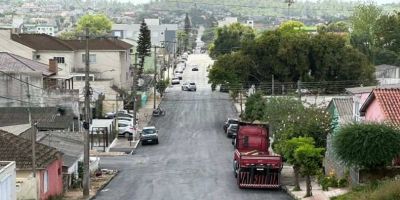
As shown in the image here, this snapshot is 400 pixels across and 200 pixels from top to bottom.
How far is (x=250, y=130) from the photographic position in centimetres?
4741

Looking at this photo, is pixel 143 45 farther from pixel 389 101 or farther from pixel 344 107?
pixel 389 101

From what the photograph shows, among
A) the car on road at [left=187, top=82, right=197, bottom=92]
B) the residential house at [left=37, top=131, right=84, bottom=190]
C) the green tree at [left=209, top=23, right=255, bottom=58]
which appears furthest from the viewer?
the green tree at [left=209, top=23, right=255, bottom=58]

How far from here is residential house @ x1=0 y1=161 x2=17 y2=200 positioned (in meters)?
27.2

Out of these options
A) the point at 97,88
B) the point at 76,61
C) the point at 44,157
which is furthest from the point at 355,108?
the point at 76,61

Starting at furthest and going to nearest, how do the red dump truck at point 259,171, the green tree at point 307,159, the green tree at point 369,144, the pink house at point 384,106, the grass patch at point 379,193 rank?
the red dump truck at point 259,171 < the green tree at point 307,159 < the pink house at point 384,106 < the green tree at point 369,144 < the grass patch at point 379,193

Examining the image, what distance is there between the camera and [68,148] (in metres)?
45.6

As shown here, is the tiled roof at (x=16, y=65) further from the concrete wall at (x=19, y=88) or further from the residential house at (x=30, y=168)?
the residential house at (x=30, y=168)

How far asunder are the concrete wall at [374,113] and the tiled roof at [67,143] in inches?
598

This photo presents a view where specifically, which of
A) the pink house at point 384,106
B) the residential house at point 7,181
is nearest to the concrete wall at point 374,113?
the pink house at point 384,106

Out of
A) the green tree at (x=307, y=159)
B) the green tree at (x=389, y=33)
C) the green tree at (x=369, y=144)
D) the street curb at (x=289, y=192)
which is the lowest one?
the street curb at (x=289, y=192)

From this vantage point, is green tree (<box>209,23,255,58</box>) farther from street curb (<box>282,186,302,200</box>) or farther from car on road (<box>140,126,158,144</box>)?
street curb (<box>282,186,302,200</box>)

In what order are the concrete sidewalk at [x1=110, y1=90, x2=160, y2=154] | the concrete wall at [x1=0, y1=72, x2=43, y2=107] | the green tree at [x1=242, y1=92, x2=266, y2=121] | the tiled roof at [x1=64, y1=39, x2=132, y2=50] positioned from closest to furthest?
1. the concrete sidewalk at [x1=110, y1=90, x2=160, y2=154]
2. the concrete wall at [x1=0, y1=72, x2=43, y2=107]
3. the green tree at [x1=242, y1=92, x2=266, y2=121]
4. the tiled roof at [x1=64, y1=39, x2=132, y2=50]

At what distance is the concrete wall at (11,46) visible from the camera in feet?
260

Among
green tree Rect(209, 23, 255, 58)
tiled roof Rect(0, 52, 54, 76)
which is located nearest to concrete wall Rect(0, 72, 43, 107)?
tiled roof Rect(0, 52, 54, 76)
